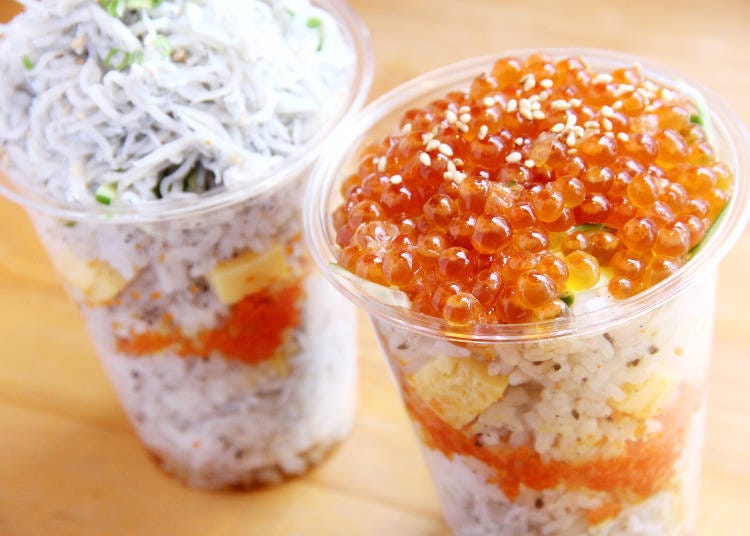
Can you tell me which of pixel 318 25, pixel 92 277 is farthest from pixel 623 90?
pixel 92 277

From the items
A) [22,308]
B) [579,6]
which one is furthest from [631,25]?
[22,308]

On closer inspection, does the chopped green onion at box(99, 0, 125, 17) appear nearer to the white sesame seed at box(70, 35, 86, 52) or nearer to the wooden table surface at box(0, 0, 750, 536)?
the white sesame seed at box(70, 35, 86, 52)

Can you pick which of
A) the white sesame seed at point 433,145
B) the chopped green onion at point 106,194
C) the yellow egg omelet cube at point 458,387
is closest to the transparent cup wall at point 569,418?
the yellow egg omelet cube at point 458,387

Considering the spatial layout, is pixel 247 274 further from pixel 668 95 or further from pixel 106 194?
pixel 668 95

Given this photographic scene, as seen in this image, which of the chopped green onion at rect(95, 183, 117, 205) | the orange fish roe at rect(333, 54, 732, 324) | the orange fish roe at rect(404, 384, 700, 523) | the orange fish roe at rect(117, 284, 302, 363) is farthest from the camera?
the orange fish roe at rect(117, 284, 302, 363)

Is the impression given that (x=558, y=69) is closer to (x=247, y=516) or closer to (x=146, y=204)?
(x=146, y=204)

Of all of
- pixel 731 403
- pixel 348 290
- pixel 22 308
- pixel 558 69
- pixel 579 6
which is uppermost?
pixel 558 69

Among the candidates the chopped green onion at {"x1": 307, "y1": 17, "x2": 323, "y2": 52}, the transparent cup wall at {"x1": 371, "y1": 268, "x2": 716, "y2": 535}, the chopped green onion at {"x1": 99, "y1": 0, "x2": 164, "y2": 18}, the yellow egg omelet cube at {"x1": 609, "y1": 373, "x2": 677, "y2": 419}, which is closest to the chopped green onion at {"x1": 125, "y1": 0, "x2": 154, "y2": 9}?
the chopped green onion at {"x1": 99, "y1": 0, "x2": 164, "y2": 18}
